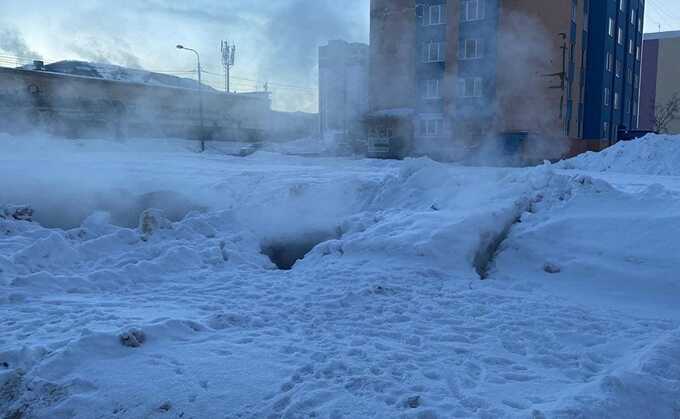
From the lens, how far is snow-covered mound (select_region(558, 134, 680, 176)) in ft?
34.5

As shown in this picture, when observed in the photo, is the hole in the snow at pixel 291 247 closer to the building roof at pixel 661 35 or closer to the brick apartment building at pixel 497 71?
the brick apartment building at pixel 497 71

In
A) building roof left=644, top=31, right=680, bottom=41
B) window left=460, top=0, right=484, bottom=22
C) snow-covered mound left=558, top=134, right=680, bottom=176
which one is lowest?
snow-covered mound left=558, top=134, right=680, bottom=176

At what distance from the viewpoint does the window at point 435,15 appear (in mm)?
18391

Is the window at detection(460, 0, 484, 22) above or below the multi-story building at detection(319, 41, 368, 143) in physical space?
above

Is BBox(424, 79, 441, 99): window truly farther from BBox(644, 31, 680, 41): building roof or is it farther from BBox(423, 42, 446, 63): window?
BBox(644, 31, 680, 41): building roof

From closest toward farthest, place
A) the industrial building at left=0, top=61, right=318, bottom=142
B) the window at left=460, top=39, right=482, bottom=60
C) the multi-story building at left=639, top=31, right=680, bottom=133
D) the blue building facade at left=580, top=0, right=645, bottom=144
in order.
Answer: the industrial building at left=0, top=61, right=318, bottom=142 → the window at left=460, top=39, right=482, bottom=60 → the blue building facade at left=580, top=0, right=645, bottom=144 → the multi-story building at left=639, top=31, right=680, bottom=133

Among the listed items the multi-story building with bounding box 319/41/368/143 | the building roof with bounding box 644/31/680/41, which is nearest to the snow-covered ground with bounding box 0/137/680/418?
the multi-story building with bounding box 319/41/368/143

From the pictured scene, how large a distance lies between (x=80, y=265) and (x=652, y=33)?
37845 mm

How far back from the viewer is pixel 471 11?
17422 millimetres

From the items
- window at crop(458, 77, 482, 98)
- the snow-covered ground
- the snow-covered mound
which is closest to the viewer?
the snow-covered ground

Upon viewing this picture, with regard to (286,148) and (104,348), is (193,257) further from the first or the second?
(286,148)

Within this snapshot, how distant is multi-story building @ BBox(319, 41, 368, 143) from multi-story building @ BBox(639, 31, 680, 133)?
23.1 meters

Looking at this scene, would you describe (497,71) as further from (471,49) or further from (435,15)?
(435,15)

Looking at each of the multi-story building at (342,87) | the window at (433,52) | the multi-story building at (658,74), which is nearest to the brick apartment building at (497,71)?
the window at (433,52)
